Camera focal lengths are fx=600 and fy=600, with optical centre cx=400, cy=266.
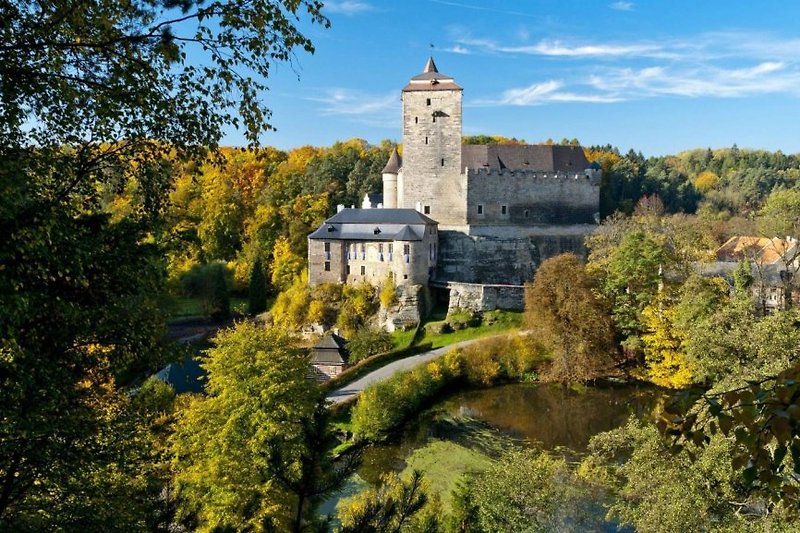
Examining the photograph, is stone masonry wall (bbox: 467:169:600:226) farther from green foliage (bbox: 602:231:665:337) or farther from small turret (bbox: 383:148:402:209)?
green foliage (bbox: 602:231:665:337)

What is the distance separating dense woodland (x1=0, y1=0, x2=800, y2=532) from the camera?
14.0 ft

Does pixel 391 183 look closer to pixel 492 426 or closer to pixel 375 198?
pixel 375 198

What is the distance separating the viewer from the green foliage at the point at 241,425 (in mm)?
11023

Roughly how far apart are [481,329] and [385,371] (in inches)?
213

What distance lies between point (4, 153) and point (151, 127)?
4.12 feet

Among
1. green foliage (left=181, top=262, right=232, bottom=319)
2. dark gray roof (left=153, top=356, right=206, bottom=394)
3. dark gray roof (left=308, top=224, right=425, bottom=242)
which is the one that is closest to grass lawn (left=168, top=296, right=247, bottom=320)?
green foliage (left=181, top=262, right=232, bottom=319)

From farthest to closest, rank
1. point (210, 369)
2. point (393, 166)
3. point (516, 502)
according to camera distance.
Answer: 1. point (393, 166)
2. point (210, 369)
3. point (516, 502)

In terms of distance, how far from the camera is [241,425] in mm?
12438

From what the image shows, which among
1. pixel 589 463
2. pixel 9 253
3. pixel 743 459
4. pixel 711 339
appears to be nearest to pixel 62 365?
pixel 9 253

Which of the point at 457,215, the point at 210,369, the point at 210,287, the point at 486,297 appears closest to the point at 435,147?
the point at 457,215

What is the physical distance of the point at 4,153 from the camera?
4.29m

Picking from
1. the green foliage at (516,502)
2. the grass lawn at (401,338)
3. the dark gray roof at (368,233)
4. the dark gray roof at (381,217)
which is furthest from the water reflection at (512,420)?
the dark gray roof at (381,217)

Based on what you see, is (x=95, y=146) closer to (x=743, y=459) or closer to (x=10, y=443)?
(x=10, y=443)

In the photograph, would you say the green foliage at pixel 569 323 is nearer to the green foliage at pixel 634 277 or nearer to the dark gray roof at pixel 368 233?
the green foliage at pixel 634 277
